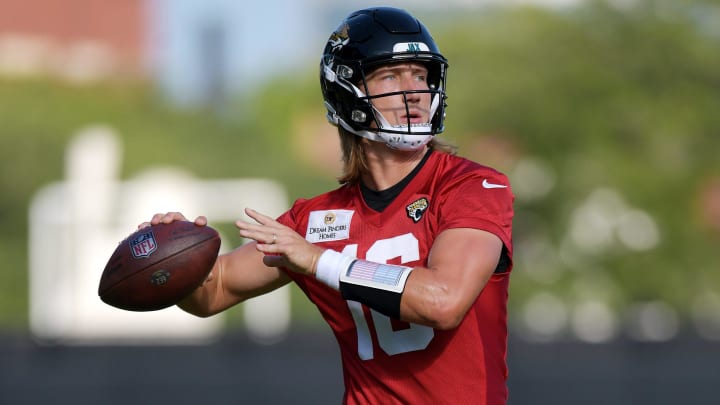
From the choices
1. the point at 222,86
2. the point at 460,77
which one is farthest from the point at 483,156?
the point at 222,86

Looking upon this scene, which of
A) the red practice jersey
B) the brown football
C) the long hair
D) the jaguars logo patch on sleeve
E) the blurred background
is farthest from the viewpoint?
the blurred background

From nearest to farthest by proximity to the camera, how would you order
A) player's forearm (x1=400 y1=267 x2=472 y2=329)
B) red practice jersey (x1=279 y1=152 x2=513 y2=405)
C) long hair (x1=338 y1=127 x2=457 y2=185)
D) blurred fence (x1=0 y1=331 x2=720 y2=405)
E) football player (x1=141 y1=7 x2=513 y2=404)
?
player's forearm (x1=400 y1=267 x2=472 y2=329) → football player (x1=141 y1=7 x2=513 y2=404) → red practice jersey (x1=279 y1=152 x2=513 y2=405) → long hair (x1=338 y1=127 x2=457 y2=185) → blurred fence (x1=0 y1=331 x2=720 y2=405)

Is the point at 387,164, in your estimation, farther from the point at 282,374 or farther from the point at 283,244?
the point at 282,374

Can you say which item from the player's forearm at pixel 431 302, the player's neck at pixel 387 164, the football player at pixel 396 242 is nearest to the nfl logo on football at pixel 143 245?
the football player at pixel 396 242

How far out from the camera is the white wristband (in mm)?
3326

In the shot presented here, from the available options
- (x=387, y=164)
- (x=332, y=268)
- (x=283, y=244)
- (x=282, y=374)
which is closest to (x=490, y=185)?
(x=387, y=164)

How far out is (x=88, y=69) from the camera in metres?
29.7

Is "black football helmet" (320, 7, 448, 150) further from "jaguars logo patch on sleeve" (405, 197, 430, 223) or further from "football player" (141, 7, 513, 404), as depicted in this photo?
"jaguars logo patch on sleeve" (405, 197, 430, 223)

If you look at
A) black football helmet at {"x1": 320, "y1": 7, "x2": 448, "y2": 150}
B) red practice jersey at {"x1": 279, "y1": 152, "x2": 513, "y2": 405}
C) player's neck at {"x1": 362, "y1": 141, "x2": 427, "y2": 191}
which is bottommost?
red practice jersey at {"x1": 279, "y1": 152, "x2": 513, "y2": 405}

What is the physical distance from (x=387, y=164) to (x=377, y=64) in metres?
0.35

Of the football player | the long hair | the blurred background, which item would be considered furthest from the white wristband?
the blurred background

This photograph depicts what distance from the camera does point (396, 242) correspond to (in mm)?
3609

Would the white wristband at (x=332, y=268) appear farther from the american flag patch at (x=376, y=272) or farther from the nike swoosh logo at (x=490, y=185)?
the nike swoosh logo at (x=490, y=185)

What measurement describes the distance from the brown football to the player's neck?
593mm
